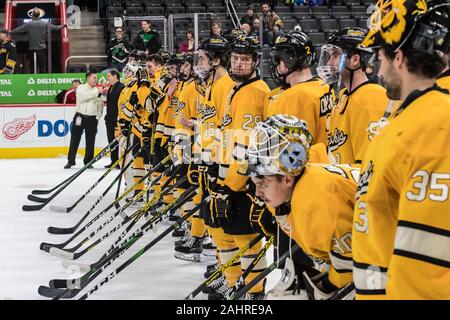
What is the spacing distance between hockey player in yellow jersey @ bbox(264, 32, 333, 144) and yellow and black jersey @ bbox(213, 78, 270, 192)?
0.52 ft

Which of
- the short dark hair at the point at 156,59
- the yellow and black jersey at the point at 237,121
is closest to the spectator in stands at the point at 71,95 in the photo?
the short dark hair at the point at 156,59

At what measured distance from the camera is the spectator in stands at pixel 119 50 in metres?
11.6

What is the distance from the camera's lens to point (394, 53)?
1460mm

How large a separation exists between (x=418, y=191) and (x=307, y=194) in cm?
63

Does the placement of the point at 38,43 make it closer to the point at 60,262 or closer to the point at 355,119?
the point at 60,262

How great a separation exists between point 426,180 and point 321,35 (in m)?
10.8

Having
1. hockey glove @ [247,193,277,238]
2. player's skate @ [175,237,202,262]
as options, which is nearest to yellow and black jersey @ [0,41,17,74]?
player's skate @ [175,237,202,262]

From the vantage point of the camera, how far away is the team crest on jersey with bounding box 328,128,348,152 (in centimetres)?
298

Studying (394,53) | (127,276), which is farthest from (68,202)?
(394,53)

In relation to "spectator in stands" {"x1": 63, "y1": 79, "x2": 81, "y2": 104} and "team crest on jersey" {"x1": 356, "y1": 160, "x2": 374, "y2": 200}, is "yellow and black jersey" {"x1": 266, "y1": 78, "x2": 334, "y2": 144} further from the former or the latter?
"spectator in stands" {"x1": 63, "y1": 79, "x2": 81, "y2": 104}

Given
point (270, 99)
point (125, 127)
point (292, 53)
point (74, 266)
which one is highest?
point (292, 53)

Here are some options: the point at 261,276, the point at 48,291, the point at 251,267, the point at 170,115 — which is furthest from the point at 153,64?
the point at 261,276

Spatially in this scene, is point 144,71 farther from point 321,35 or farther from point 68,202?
point 321,35

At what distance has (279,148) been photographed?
206 cm
